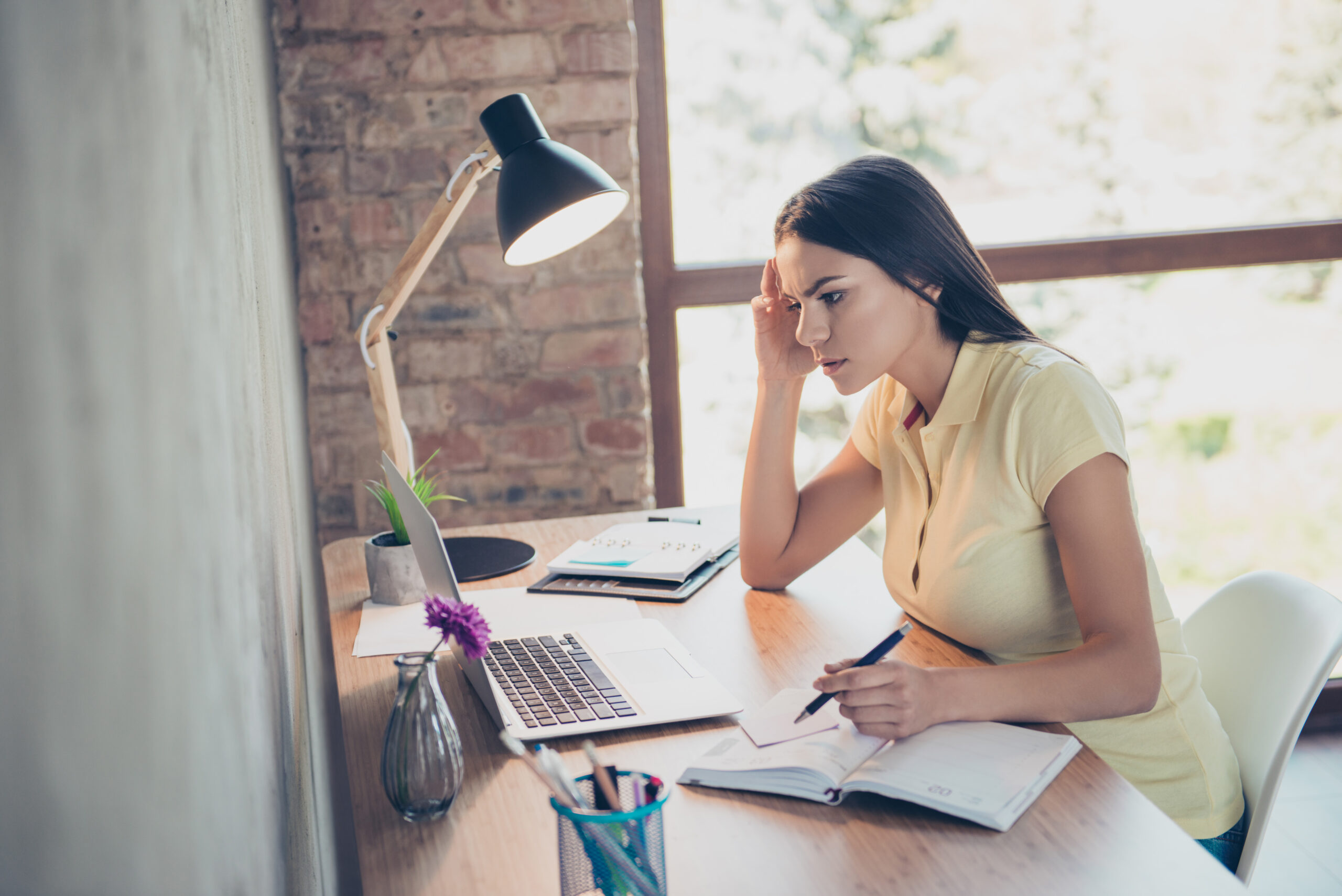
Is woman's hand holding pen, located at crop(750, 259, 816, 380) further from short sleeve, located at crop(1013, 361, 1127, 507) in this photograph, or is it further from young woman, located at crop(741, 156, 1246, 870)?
short sleeve, located at crop(1013, 361, 1127, 507)

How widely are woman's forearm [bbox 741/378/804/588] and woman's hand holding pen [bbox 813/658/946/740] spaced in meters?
0.49

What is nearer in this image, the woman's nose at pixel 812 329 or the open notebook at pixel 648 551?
the woman's nose at pixel 812 329

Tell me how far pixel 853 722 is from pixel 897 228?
25.6 inches

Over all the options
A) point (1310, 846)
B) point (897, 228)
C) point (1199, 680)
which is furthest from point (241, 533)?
point (1310, 846)

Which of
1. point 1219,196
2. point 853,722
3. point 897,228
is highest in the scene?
point 1219,196

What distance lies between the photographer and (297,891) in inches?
37.8

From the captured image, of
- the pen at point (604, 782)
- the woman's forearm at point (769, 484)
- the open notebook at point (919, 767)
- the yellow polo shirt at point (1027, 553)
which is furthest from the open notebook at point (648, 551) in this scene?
the pen at point (604, 782)

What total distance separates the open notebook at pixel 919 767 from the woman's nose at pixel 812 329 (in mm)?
565

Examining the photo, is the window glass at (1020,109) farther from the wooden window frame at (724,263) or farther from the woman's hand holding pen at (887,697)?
the woman's hand holding pen at (887,697)

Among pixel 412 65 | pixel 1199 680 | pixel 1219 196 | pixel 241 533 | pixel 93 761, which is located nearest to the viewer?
pixel 93 761

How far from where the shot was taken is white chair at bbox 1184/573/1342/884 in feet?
3.62

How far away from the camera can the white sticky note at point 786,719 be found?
3.05ft

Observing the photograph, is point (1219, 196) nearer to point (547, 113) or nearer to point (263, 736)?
point (547, 113)

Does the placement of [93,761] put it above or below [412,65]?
below
